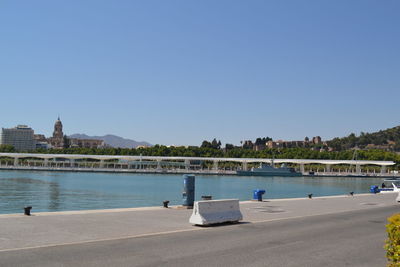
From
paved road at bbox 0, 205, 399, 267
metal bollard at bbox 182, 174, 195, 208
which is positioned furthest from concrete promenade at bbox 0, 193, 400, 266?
metal bollard at bbox 182, 174, 195, 208

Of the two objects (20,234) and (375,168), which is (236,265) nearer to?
(20,234)

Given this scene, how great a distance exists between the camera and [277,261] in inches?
416

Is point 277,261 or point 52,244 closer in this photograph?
point 277,261

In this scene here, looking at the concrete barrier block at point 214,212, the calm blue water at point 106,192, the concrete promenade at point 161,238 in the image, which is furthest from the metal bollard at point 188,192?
the calm blue water at point 106,192

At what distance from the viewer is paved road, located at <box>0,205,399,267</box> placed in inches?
402

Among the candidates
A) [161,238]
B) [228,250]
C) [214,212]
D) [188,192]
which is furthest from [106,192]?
[228,250]

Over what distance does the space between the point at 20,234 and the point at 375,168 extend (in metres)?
186

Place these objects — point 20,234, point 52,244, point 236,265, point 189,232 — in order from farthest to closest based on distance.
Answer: point 189,232 < point 20,234 < point 52,244 < point 236,265

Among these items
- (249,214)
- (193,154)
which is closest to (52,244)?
(249,214)

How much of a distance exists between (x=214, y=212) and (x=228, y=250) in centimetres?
529

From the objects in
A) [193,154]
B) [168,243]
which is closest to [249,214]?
[168,243]

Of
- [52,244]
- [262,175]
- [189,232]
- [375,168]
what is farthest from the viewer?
[375,168]

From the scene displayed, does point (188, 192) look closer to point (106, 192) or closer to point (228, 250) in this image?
point (228, 250)

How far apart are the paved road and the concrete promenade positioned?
20 millimetres
